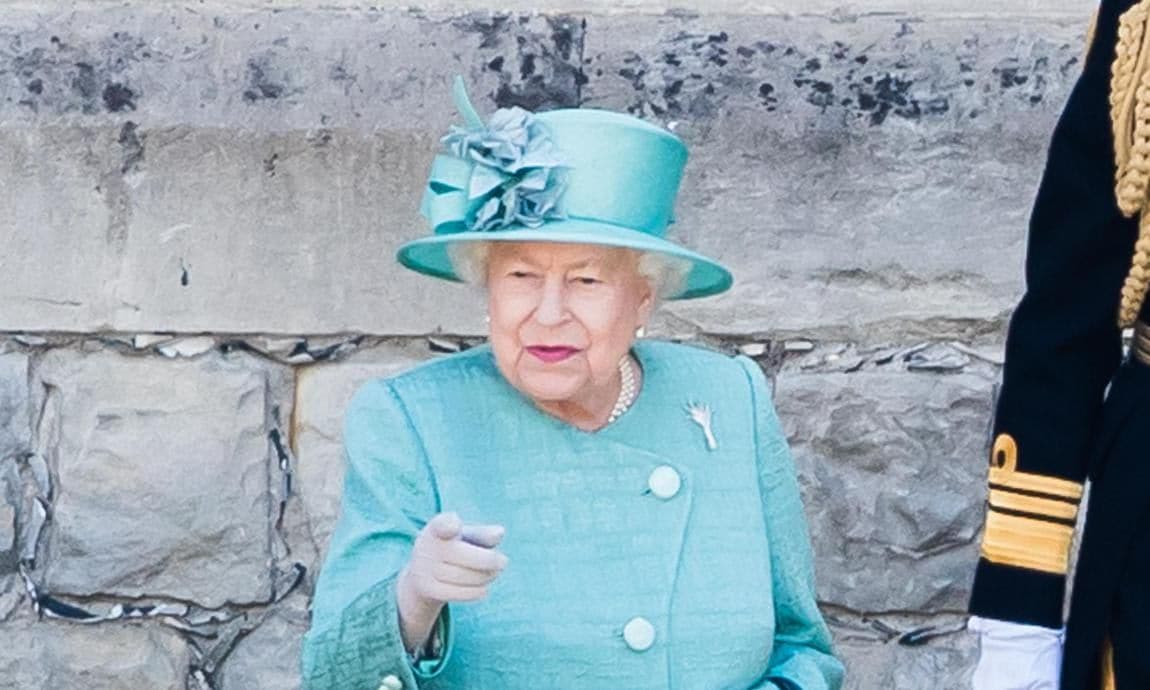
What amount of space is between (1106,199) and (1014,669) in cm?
50

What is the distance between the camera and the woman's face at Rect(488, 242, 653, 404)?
2980mm

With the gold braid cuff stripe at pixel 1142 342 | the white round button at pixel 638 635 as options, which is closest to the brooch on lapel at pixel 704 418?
the white round button at pixel 638 635

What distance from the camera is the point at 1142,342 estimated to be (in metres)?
2.76

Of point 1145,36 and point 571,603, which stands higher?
point 1145,36

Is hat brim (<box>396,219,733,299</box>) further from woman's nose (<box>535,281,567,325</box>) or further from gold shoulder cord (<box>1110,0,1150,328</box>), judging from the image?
gold shoulder cord (<box>1110,0,1150,328</box>)

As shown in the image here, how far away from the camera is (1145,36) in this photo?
2725 millimetres

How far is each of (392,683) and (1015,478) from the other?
0.70 meters

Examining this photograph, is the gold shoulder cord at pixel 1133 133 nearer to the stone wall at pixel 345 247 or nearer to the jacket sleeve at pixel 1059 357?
the jacket sleeve at pixel 1059 357

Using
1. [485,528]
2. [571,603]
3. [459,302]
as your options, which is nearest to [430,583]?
[485,528]

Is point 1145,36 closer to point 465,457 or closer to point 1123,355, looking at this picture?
point 1123,355

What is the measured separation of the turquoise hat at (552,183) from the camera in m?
2.96

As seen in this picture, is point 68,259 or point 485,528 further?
point 68,259

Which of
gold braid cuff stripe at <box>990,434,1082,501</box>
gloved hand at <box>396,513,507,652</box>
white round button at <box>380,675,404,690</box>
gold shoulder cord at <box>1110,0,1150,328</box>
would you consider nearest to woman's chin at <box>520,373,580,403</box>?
gloved hand at <box>396,513,507,652</box>

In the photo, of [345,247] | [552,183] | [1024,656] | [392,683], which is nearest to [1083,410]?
[1024,656]
